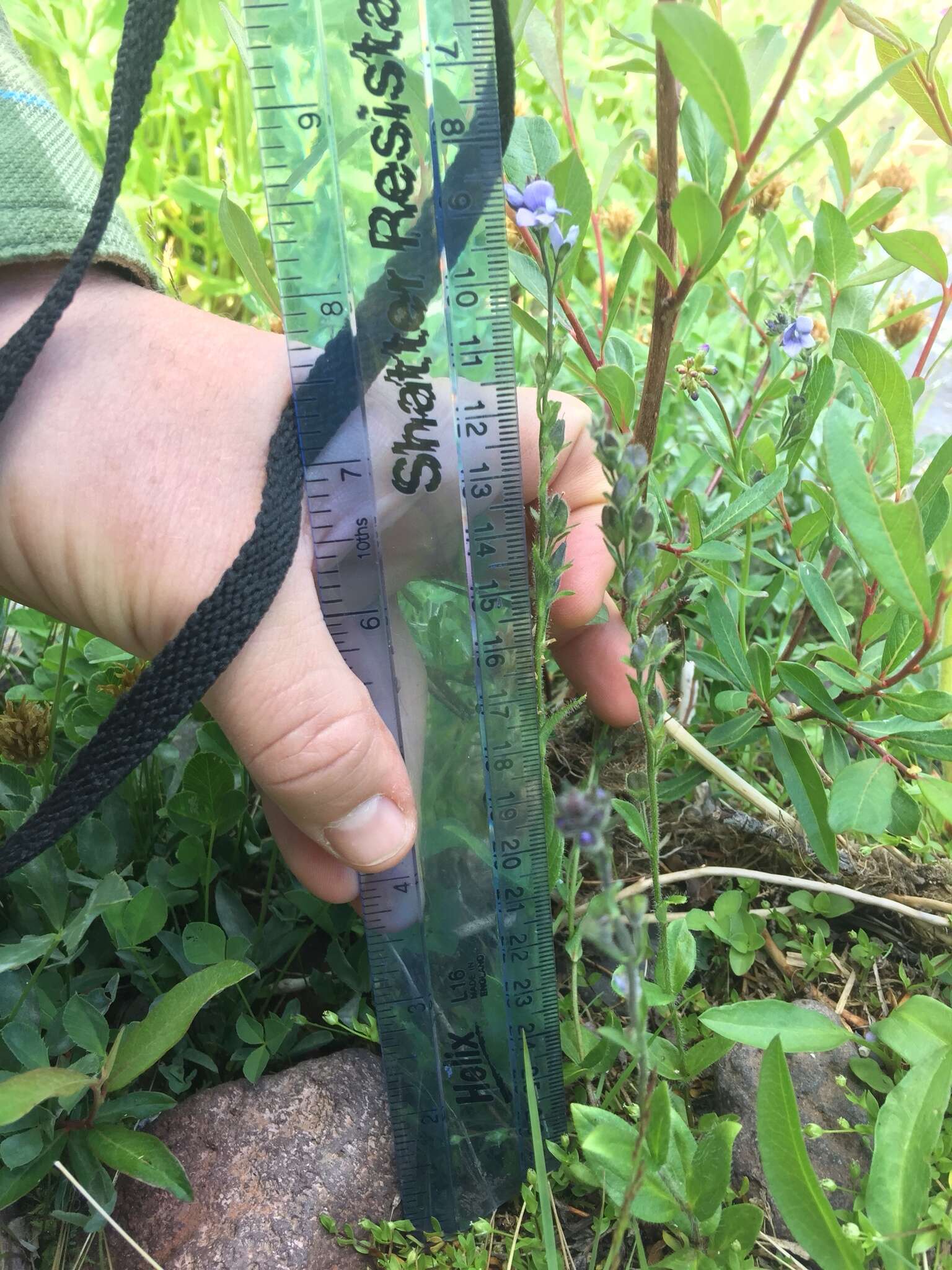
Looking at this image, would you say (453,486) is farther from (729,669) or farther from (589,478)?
(729,669)

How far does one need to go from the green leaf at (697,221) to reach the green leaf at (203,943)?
3.11 ft

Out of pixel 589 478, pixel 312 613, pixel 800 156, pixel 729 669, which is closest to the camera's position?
pixel 800 156

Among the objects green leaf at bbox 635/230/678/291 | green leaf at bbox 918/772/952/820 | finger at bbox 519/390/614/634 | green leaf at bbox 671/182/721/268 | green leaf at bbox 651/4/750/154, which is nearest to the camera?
green leaf at bbox 651/4/750/154

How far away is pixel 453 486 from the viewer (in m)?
1.09

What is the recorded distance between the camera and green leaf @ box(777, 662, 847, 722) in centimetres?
114

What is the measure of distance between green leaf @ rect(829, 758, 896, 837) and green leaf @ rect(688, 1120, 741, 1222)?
0.31m

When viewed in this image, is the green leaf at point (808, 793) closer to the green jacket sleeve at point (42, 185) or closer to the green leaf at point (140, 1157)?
the green leaf at point (140, 1157)

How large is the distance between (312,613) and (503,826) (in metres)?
0.35

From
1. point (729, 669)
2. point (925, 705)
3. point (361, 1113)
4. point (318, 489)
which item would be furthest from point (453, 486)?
Result: point (361, 1113)

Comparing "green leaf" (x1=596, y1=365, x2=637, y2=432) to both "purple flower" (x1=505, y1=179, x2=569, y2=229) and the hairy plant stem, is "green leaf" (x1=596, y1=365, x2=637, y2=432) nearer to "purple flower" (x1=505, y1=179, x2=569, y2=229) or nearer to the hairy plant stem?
"purple flower" (x1=505, y1=179, x2=569, y2=229)

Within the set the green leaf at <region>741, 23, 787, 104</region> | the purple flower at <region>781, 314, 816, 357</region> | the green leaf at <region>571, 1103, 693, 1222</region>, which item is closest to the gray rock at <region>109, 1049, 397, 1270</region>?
the green leaf at <region>571, 1103, 693, 1222</region>

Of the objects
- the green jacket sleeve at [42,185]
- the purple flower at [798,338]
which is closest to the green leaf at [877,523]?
the purple flower at [798,338]

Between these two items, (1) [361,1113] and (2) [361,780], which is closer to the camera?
(2) [361,780]

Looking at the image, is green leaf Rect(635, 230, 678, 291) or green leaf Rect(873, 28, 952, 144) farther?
green leaf Rect(873, 28, 952, 144)
